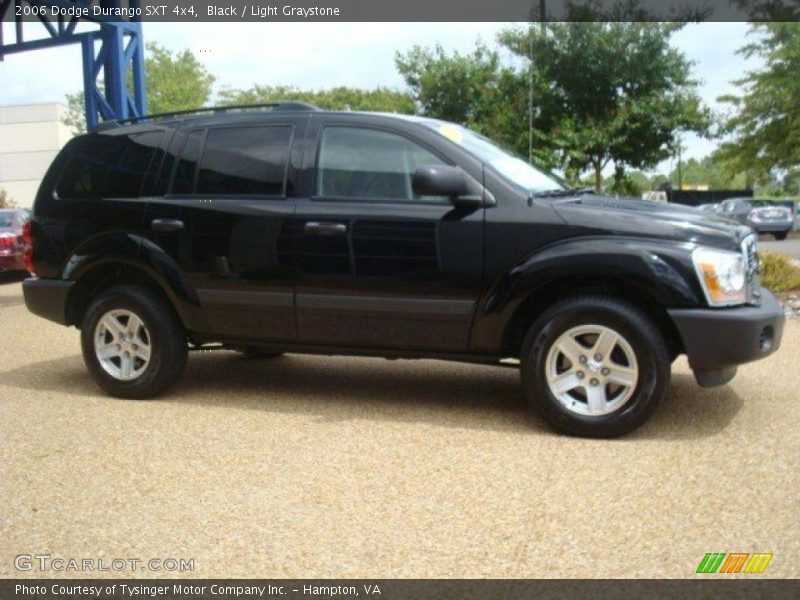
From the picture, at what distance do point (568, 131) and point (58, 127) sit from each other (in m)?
57.6

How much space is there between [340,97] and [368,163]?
41.6 metres

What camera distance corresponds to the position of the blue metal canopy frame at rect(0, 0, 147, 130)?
42.7 ft

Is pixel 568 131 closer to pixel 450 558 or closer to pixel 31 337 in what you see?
pixel 31 337

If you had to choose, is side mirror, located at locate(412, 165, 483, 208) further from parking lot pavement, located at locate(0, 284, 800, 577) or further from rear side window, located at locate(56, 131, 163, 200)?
rear side window, located at locate(56, 131, 163, 200)

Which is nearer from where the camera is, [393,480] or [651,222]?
[393,480]

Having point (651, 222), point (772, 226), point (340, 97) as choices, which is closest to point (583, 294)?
point (651, 222)

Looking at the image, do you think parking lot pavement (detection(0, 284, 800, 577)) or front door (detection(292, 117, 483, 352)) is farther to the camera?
front door (detection(292, 117, 483, 352))

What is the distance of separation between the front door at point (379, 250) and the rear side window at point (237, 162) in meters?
0.24

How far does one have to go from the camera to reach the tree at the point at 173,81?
155ft

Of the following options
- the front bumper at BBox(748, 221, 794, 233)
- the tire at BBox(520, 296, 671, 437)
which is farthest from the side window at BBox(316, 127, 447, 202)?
the front bumper at BBox(748, 221, 794, 233)

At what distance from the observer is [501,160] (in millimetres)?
5590

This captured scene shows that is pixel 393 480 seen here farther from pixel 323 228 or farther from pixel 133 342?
pixel 133 342

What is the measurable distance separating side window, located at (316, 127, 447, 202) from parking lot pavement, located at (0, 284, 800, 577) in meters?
1.36

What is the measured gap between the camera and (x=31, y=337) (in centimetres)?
927
